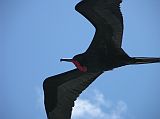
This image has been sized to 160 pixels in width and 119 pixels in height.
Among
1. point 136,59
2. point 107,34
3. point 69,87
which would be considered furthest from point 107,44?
point 69,87

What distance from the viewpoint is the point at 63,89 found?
15.3 metres

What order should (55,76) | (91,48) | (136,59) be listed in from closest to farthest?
(136,59), (91,48), (55,76)

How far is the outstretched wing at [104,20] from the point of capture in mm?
13062

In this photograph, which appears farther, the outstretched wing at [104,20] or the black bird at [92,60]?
the black bird at [92,60]

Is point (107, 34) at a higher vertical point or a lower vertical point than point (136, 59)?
higher

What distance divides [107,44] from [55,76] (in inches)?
91.6

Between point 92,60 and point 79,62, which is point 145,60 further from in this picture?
point 79,62

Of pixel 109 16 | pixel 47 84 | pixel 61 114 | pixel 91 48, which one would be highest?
pixel 109 16

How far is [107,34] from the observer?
45.6 ft

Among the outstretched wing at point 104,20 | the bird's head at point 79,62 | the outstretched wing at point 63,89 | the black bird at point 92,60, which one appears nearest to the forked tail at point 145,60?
the black bird at point 92,60

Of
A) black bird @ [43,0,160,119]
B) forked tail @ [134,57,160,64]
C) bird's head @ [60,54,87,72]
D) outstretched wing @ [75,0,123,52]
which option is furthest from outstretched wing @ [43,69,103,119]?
forked tail @ [134,57,160,64]

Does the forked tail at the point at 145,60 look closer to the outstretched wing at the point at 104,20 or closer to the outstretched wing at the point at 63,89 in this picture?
the outstretched wing at the point at 104,20

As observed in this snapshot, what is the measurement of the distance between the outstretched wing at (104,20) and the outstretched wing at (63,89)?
1446 mm

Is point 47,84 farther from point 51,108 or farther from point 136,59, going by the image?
point 136,59
